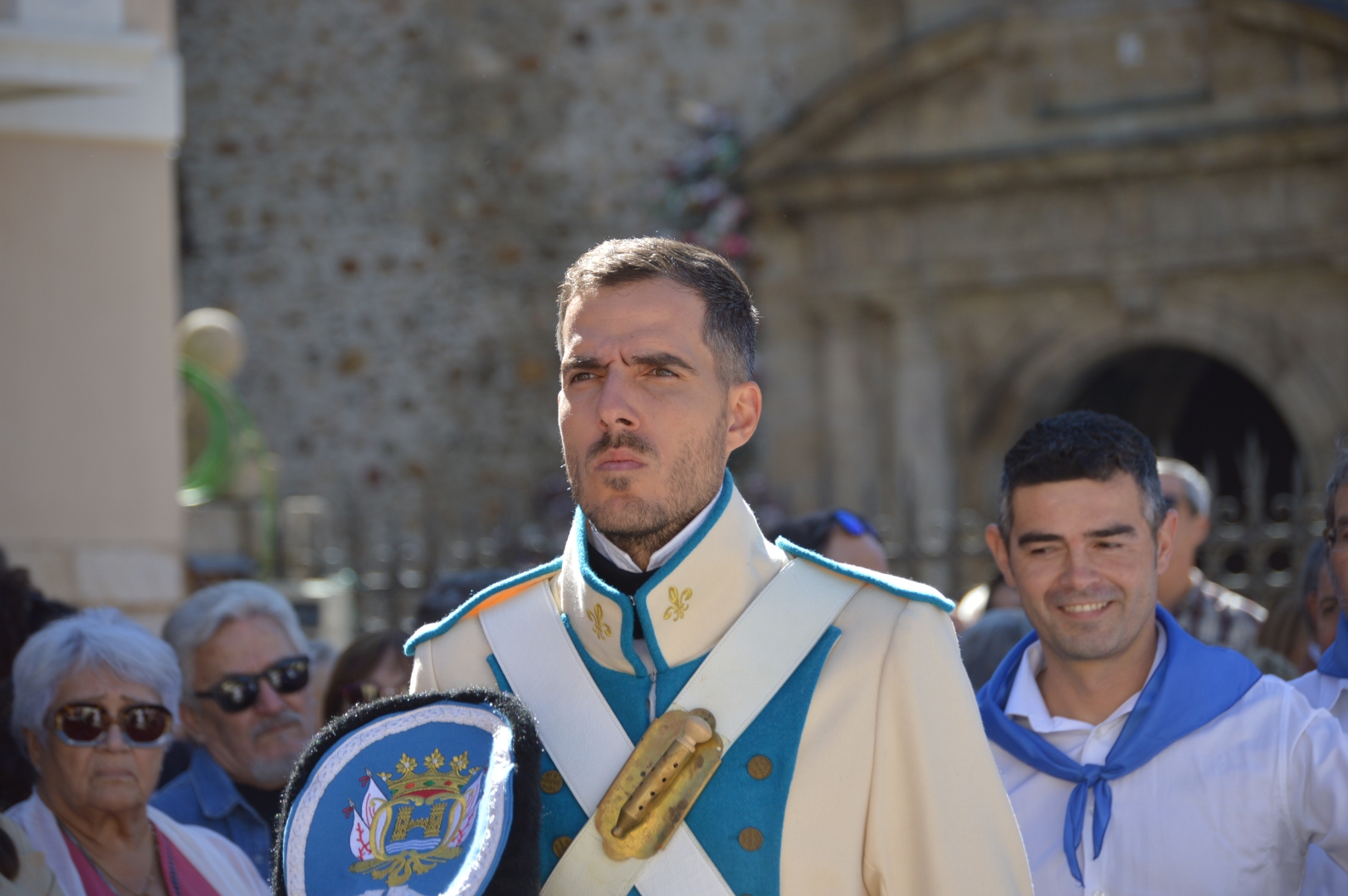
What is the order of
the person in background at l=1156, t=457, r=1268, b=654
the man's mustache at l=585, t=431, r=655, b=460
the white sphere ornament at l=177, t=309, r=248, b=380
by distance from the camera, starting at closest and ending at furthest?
1. the man's mustache at l=585, t=431, r=655, b=460
2. the person in background at l=1156, t=457, r=1268, b=654
3. the white sphere ornament at l=177, t=309, r=248, b=380

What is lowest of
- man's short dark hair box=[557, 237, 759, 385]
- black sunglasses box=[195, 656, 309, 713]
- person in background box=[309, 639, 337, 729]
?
person in background box=[309, 639, 337, 729]

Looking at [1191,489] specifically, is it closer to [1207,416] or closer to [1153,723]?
[1153,723]

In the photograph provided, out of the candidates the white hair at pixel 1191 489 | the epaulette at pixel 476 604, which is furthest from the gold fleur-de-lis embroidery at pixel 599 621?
the white hair at pixel 1191 489

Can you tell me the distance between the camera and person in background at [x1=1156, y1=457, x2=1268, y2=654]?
16.0ft

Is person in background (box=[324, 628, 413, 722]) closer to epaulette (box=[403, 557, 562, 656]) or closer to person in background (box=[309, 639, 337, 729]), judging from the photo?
person in background (box=[309, 639, 337, 729])

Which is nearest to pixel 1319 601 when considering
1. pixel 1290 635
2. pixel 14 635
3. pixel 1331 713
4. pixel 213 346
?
pixel 1290 635

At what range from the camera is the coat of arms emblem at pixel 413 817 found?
201 cm

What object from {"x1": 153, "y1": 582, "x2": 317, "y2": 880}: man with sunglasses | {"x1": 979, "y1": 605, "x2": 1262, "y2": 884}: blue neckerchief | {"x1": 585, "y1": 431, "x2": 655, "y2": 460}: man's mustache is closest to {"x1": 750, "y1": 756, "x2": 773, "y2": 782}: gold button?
{"x1": 585, "y1": 431, "x2": 655, "y2": 460}: man's mustache

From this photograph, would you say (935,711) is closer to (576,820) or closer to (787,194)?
(576,820)

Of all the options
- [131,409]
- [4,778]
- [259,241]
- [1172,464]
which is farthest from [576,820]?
[259,241]

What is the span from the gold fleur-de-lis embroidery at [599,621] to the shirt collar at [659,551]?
7cm

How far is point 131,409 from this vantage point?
22.4 ft

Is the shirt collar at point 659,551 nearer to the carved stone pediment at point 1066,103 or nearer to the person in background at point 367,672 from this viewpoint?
the person in background at point 367,672

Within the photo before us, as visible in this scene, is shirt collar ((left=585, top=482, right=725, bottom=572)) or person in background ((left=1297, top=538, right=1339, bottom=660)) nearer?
shirt collar ((left=585, top=482, right=725, bottom=572))
